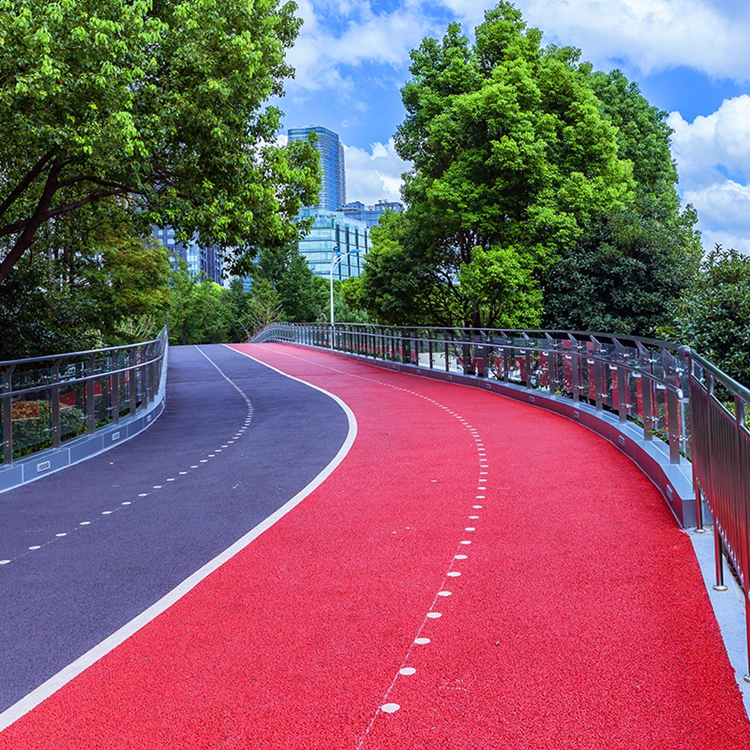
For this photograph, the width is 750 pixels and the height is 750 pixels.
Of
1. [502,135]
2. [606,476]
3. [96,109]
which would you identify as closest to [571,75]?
[502,135]

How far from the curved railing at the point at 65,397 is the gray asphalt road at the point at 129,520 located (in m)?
0.52

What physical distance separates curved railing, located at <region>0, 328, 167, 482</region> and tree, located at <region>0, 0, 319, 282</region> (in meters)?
2.73

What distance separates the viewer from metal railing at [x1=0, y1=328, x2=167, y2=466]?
9.69m

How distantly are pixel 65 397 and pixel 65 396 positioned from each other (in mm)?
15

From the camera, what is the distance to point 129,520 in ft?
24.0

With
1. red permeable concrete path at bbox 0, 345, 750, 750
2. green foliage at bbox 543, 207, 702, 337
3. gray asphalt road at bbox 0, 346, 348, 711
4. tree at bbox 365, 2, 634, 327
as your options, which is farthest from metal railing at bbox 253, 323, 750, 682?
green foliage at bbox 543, 207, 702, 337

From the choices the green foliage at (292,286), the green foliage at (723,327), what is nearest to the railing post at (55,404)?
the green foliage at (723,327)

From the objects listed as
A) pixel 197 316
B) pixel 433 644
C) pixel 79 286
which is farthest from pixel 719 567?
pixel 197 316

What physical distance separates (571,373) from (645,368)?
4.85m

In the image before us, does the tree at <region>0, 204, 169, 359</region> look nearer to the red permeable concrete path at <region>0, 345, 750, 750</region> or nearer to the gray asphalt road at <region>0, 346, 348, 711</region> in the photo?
the gray asphalt road at <region>0, 346, 348, 711</region>

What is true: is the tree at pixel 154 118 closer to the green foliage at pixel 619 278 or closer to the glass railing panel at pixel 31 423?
the glass railing panel at pixel 31 423

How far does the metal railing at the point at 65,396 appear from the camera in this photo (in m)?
9.69

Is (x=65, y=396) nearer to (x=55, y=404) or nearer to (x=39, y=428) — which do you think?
(x=55, y=404)

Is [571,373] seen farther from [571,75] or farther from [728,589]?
[571,75]
